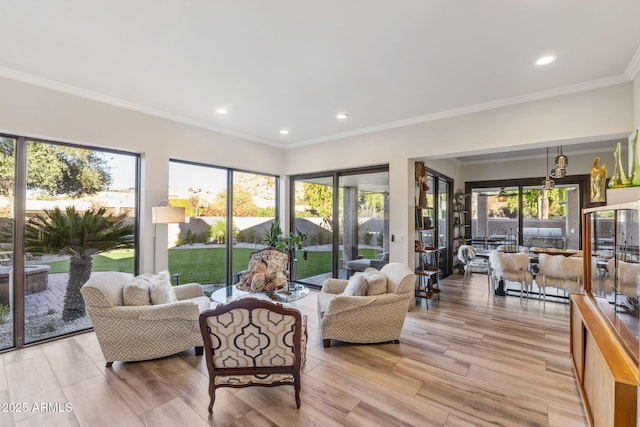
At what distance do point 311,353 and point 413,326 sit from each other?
1544 millimetres

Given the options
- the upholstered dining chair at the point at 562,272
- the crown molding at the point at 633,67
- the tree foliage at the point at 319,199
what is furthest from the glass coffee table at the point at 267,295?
the crown molding at the point at 633,67

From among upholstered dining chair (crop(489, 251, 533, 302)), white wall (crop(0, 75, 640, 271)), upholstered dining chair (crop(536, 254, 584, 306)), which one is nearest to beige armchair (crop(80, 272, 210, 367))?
white wall (crop(0, 75, 640, 271))

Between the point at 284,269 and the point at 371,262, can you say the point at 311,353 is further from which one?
the point at 371,262

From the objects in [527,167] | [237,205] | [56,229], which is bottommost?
[56,229]

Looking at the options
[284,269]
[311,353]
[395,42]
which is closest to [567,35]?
[395,42]

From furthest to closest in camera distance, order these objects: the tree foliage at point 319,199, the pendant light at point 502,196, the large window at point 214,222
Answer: the pendant light at point 502,196
the tree foliage at point 319,199
the large window at point 214,222

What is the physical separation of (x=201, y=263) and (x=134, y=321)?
7.20 feet

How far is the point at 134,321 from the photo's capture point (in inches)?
109

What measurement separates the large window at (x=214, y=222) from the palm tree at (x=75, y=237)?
77 centimetres

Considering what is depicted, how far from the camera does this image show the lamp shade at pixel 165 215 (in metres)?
3.76

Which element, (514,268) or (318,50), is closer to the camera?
(318,50)

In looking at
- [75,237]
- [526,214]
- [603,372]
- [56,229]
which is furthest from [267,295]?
[526,214]

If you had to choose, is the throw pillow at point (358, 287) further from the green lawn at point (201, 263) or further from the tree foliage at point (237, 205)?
the tree foliage at point (237, 205)

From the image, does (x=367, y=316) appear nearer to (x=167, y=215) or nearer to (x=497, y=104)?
(x=167, y=215)
